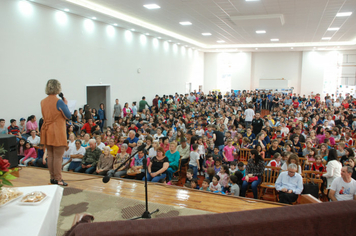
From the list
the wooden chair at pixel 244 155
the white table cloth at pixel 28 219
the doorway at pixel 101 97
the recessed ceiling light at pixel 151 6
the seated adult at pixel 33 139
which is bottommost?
the wooden chair at pixel 244 155

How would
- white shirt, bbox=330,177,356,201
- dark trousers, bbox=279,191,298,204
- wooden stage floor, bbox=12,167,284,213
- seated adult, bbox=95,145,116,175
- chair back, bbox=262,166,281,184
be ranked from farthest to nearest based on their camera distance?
seated adult, bbox=95,145,116,175 → chair back, bbox=262,166,281,184 → dark trousers, bbox=279,191,298,204 → white shirt, bbox=330,177,356,201 → wooden stage floor, bbox=12,167,284,213

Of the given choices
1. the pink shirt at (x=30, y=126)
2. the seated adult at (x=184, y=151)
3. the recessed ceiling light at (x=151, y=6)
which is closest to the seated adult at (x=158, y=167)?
the seated adult at (x=184, y=151)

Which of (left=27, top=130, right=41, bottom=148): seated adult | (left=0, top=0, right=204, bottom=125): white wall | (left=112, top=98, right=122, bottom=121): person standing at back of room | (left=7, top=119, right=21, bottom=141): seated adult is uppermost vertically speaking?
(left=0, top=0, right=204, bottom=125): white wall

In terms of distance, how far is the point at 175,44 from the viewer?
60.1 feet

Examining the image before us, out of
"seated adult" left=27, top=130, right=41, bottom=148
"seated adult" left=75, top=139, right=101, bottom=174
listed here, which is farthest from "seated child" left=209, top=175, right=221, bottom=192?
"seated adult" left=27, top=130, right=41, bottom=148

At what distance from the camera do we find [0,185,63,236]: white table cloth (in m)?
1.59

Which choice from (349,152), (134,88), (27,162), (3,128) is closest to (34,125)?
(3,128)

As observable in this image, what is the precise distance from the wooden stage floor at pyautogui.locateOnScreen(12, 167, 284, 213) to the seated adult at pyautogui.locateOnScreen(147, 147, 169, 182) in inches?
41.1

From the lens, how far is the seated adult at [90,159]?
19.1ft

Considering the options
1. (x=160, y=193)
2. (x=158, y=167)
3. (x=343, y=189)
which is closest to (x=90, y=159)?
(x=158, y=167)

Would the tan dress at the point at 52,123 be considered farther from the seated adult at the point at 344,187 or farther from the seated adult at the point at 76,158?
the seated adult at the point at 344,187

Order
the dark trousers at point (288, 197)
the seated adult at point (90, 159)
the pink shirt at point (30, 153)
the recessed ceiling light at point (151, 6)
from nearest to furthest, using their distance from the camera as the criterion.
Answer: the dark trousers at point (288, 197), the seated adult at point (90, 159), the pink shirt at point (30, 153), the recessed ceiling light at point (151, 6)

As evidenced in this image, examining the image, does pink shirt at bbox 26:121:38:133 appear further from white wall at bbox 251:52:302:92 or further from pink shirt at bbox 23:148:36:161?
white wall at bbox 251:52:302:92

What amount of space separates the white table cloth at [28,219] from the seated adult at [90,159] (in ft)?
12.4
